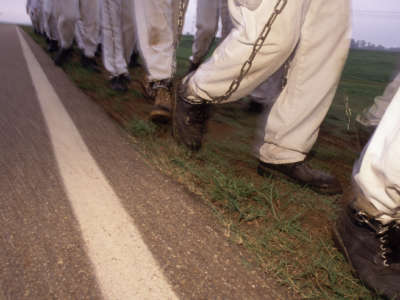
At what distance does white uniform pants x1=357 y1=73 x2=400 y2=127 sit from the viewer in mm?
1942

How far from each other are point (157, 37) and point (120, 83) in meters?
1.54

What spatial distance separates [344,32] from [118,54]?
10.2 feet

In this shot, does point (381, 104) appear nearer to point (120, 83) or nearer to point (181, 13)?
point (181, 13)

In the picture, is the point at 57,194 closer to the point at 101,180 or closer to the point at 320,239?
the point at 101,180

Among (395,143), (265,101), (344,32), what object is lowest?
(265,101)

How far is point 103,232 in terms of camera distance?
3.65 ft

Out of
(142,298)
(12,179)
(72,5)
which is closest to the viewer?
(142,298)

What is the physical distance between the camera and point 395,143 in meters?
0.88

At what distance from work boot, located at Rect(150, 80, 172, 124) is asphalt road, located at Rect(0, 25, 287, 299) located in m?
0.42

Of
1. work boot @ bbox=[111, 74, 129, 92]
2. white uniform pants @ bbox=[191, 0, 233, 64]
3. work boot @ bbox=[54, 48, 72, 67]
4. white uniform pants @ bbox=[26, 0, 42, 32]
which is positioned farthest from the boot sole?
white uniform pants @ bbox=[26, 0, 42, 32]

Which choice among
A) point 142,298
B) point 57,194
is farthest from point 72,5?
point 142,298

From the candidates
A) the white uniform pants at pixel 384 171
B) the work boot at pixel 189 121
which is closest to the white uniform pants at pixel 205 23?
the work boot at pixel 189 121

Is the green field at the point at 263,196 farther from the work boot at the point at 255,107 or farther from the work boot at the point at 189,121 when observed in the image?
the work boot at the point at 255,107

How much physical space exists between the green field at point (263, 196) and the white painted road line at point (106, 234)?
0.34 m
